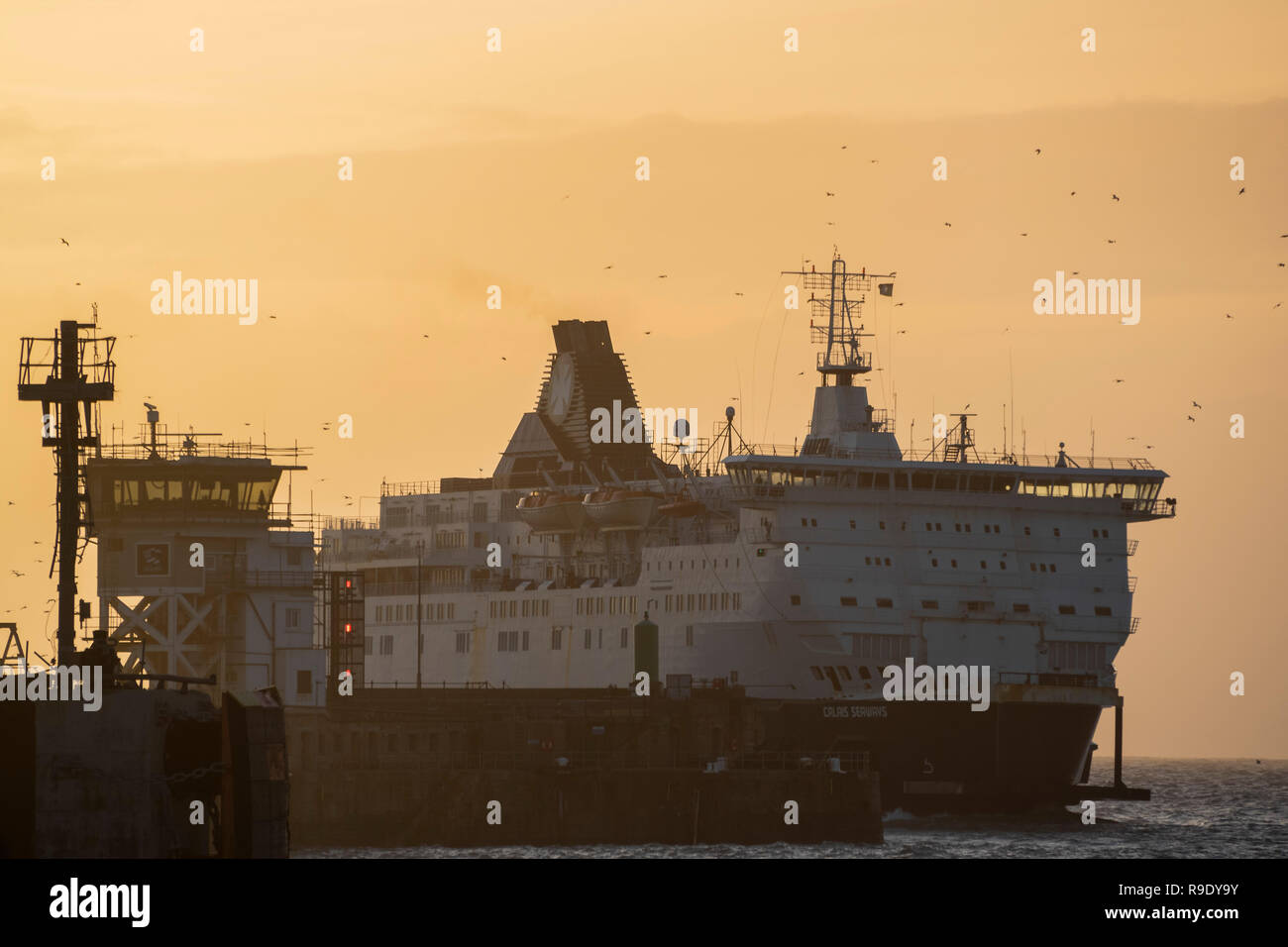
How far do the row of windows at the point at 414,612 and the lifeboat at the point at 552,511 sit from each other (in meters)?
6.67

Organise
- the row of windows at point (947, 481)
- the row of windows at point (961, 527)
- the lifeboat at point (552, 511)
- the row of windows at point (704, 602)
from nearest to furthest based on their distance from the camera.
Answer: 1. the row of windows at point (947, 481)
2. the row of windows at point (961, 527)
3. the row of windows at point (704, 602)
4. the lifeboat at point (552, 511)

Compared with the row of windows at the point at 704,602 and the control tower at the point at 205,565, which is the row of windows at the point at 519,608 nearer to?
the row of windows at the point at 704,602

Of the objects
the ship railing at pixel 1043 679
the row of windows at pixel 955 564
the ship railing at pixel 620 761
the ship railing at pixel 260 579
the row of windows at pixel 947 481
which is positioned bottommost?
the ship railing at pixel 620 761

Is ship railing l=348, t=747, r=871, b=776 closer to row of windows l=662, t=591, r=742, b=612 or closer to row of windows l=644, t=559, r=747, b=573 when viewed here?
row of windows l=662, t=591, r=742, b=612

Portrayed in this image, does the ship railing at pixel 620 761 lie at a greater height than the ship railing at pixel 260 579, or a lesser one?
lesser

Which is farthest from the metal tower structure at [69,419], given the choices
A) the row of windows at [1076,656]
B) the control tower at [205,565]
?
the row of windows at [1076,656]

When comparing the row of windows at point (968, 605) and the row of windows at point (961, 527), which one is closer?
the row of windows at point (968, 605)

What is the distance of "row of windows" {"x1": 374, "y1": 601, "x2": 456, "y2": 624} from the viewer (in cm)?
12131

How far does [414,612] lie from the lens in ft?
408

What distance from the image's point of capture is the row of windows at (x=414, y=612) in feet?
398

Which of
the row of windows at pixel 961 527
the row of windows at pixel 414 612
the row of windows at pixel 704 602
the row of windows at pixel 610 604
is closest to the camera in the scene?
the row of windows at pixel 961 527

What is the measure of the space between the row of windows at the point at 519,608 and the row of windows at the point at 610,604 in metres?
3.18

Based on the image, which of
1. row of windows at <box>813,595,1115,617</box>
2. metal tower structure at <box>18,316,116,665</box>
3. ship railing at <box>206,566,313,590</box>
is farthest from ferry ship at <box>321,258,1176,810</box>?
metal tower structure at <box>18,316,116,665</box>

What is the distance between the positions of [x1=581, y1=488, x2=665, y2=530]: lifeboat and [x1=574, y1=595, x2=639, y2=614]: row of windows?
3.05 meters
